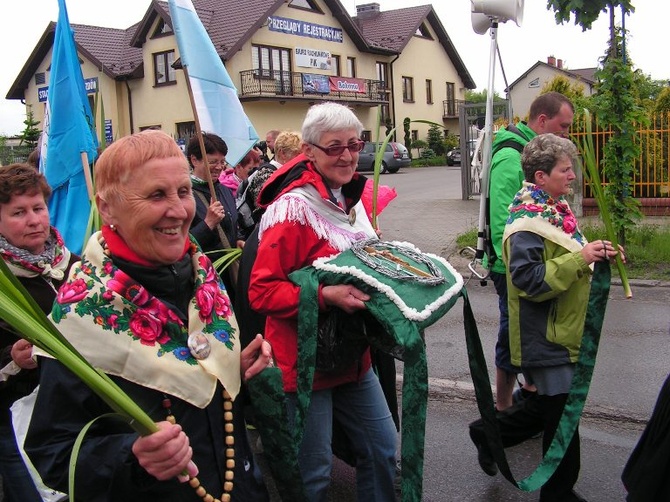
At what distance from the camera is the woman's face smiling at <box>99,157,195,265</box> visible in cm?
178

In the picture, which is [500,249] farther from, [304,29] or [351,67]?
[351,67]

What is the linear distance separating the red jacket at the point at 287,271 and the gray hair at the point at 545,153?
1.19m

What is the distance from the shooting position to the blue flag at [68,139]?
4543mm

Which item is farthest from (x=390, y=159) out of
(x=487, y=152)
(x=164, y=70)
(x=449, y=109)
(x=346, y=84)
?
(x=487, y=152)

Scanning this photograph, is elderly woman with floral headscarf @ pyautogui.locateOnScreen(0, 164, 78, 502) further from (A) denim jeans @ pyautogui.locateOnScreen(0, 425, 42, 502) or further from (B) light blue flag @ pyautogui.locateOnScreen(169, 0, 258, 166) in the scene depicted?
(B) light blue flag @ pyautogui.locateOnScreen(169, 0, 258, 166)

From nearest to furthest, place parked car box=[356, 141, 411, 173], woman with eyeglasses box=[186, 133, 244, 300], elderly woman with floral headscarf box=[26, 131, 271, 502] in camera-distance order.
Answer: elderly woman with floral headscarf box=[26, 131, 271, 502] < woman with eyeglasses box=[186, 133, 244, 300] < parked car box=[356, 141, 411, 173]

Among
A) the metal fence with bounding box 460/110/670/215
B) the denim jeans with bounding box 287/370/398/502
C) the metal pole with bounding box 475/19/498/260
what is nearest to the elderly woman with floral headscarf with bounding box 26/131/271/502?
the denim jeans with bounding box 287/370/398/502

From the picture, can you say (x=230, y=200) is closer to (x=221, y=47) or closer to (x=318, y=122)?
(x=318, y=122)

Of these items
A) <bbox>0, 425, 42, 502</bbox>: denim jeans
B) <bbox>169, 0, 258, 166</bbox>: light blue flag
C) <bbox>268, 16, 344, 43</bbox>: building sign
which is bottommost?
<bbox>0, 425, 42, 502</bbox>: denim jeans

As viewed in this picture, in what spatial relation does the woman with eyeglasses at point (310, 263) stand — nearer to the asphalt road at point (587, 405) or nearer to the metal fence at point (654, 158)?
the asphalt road at point (587, 405)

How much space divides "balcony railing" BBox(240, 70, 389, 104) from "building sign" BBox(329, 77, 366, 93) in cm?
5

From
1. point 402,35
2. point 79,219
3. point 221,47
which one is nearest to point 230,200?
point 79,219

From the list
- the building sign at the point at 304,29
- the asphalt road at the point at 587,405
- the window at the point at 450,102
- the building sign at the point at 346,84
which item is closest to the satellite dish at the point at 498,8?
the asphalt road at the point at 587,405

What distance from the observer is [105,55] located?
34.8 meters
